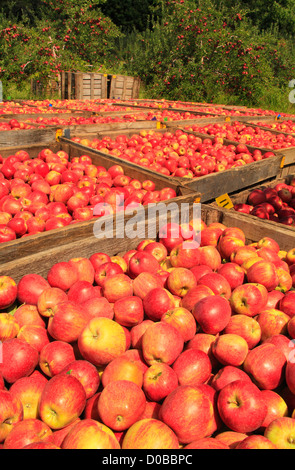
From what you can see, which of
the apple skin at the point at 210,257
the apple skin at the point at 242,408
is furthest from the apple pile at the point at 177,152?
the apple skin at the point at 242,408

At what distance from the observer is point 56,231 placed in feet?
8.96

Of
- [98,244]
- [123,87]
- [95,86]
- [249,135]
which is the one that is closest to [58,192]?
[98,244]

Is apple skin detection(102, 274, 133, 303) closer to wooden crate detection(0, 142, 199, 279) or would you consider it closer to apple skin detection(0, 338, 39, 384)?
wooden crate detection(0, 142, 199, 279)

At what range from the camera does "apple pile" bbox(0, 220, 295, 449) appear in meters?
1.53

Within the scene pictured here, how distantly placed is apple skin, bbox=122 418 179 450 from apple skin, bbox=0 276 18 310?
119 cm

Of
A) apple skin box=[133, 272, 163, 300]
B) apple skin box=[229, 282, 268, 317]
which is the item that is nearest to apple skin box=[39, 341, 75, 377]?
apple skin box=[133, 272, 163, 300]

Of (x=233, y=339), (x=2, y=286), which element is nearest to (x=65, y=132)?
(x=2, y=286)

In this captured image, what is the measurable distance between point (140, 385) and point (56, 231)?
4.73 feet

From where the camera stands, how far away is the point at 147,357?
1909 millimetres

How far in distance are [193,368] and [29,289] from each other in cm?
123

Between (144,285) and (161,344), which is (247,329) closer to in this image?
(161,344)

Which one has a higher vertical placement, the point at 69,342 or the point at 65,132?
the point at 65,132

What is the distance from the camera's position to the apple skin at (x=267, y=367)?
181 centimetres

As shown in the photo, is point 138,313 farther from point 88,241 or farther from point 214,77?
point 214,77
